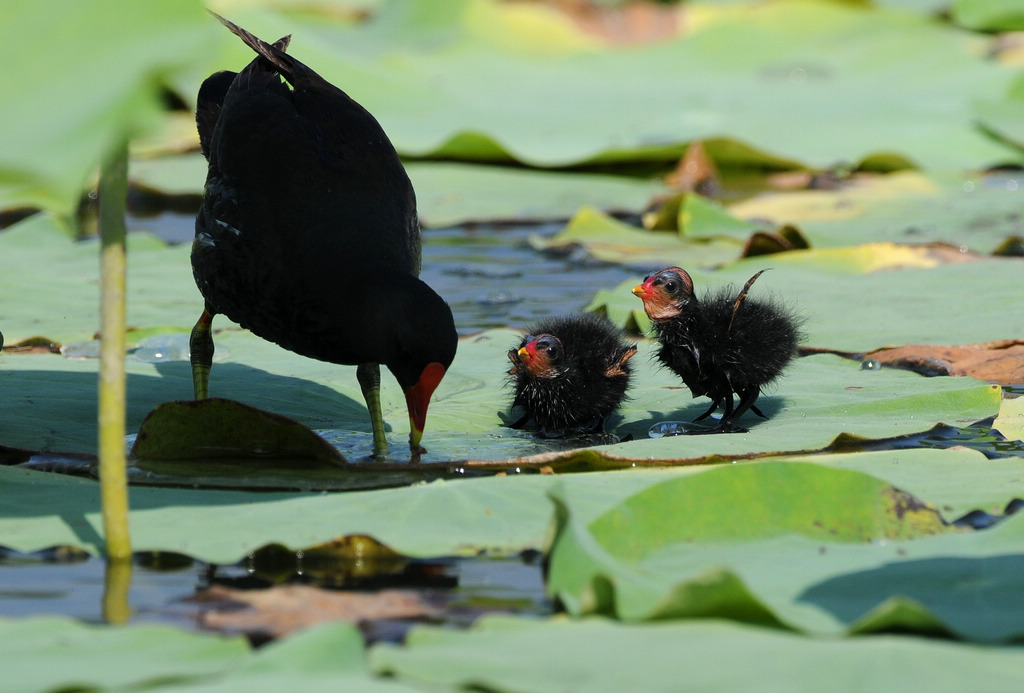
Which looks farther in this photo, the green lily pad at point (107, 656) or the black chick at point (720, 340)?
the black chick at point (720, 340)

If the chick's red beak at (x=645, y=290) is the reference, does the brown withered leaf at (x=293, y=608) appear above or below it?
below

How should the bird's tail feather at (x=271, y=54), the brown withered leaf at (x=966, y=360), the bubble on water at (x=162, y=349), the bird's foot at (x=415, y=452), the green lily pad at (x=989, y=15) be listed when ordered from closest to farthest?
the bird's foot at (x=415, y=452) → the bird's tail feather at (x=271, y=54) → the brown withered leaf at (x=966, y=360) → the bubble on water at (x=162, y=349) → the green lily pad at (x=989, y=15)

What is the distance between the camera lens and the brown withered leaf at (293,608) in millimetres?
2246

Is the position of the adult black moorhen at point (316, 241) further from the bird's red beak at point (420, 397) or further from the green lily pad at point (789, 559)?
the green lily pad at point (789, 559)

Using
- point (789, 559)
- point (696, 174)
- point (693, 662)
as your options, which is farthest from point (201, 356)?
point (696, 174)

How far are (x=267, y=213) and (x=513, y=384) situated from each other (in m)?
0.93

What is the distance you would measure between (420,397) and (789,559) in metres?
1.33

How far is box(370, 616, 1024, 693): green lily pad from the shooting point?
1807mm

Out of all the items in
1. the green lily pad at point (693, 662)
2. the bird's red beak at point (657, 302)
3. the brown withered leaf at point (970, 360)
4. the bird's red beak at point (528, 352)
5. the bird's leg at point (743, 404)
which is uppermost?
the bird's red beak at point (657, 302)

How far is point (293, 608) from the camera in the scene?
230 centimetres

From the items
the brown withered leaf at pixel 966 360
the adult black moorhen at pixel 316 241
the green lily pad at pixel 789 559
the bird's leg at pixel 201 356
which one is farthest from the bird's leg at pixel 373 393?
the brown withered leaf at pixel 966 360

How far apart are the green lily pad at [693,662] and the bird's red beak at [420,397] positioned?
151 centimetres

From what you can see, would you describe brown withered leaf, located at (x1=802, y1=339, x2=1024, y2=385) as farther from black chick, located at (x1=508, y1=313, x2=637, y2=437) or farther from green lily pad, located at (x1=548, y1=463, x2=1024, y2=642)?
green lily pad, located at (x1=548, y1=463, x2=1024, y2=642)

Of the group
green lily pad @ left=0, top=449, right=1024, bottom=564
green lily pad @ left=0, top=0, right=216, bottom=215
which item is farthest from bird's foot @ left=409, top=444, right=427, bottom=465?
green lily pad @ left=0, top=0, right=216, bottom=215
